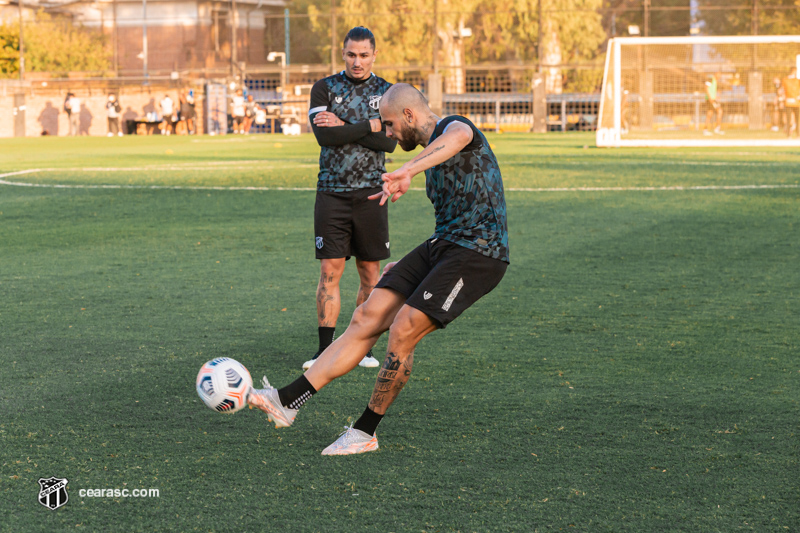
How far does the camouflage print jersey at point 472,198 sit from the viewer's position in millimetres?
4406

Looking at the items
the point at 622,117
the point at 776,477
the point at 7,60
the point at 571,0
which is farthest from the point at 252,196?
the point at 7,60

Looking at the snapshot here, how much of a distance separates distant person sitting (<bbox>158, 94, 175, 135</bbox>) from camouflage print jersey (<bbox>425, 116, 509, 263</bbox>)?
48.2 meters

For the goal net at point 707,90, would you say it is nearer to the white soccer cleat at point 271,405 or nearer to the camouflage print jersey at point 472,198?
the camouflage print jersey at point 472,198

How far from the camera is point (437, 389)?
5418mm

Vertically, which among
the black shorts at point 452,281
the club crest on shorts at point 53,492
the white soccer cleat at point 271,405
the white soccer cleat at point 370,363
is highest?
the black shorts at point 452,281

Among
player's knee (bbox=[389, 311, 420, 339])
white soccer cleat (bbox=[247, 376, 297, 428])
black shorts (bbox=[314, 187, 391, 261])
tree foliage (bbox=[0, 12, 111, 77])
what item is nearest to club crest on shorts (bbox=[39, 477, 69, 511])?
white soccer cleat (bbox=[247, 376, 297, 428])

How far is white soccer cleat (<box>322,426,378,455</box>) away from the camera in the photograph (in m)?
4.39

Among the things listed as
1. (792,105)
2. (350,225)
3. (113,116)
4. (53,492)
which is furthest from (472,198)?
(113,116)

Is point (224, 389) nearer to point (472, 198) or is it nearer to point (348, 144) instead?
point (472, 198)

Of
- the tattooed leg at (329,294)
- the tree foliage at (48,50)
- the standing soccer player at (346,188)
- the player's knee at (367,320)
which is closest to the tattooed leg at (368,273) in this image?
the standing soccer player at (346,188)

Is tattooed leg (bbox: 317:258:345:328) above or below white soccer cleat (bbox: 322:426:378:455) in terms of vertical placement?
above

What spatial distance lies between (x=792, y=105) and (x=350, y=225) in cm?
2876

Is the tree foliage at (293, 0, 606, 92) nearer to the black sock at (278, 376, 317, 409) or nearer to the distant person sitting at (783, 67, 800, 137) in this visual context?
the distant person sitting at (783, 67, 800, 137)

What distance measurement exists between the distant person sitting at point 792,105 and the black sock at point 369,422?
29.7 m
